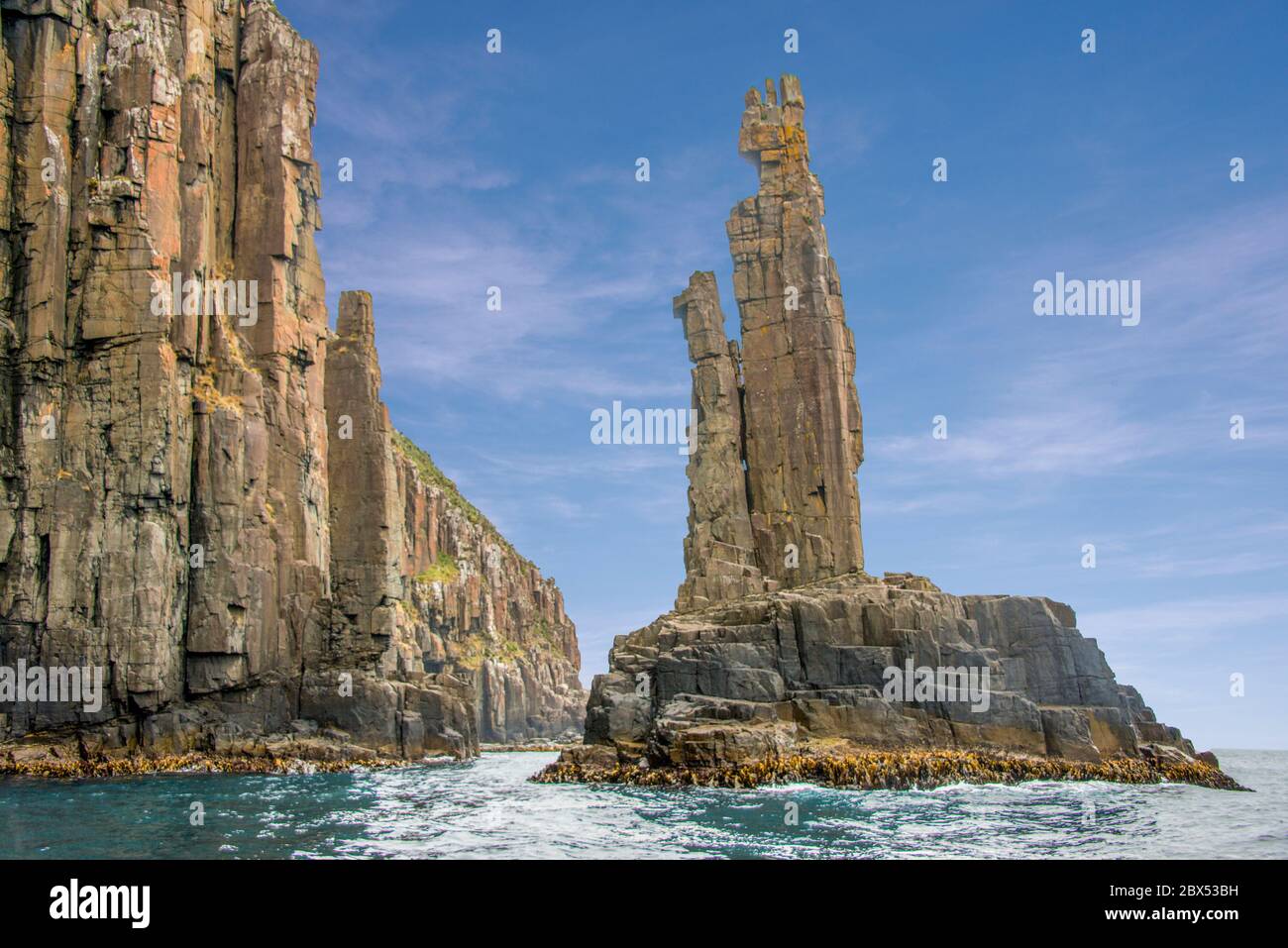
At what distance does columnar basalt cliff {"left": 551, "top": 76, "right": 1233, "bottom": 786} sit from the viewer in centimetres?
5041

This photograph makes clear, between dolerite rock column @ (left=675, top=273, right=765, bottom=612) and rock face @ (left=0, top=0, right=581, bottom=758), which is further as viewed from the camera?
dolerite rock column @ (left=675, top=273, right=765, bottom=612)

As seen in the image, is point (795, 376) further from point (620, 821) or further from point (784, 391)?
point (620, 821)

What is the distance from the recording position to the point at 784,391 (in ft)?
252

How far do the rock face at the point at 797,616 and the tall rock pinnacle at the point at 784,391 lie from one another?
0.13 m

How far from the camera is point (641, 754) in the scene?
51.5 meters

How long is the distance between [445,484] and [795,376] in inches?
4367

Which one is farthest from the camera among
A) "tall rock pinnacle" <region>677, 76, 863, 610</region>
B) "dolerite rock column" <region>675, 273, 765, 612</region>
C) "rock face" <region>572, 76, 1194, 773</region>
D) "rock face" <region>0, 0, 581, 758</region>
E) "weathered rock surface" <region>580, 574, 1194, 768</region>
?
"tall rock pinnacle" <region>677, 76, 863, 610</region>

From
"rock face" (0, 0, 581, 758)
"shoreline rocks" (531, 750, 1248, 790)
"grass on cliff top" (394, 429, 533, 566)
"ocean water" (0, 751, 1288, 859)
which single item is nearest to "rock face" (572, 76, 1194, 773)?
"shoreline rocks" (531, 750, 1248, 790)

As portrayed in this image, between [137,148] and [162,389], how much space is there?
44.0 feet

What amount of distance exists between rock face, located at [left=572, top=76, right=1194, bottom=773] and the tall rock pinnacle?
0.13 m

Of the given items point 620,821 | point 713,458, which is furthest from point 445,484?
point 620,821

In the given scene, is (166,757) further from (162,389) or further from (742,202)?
(742,202)

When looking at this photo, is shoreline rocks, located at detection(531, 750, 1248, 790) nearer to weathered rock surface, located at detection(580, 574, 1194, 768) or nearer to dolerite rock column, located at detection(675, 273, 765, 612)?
weathered rock surface, located at detection(580, 574, 1194, 768)
